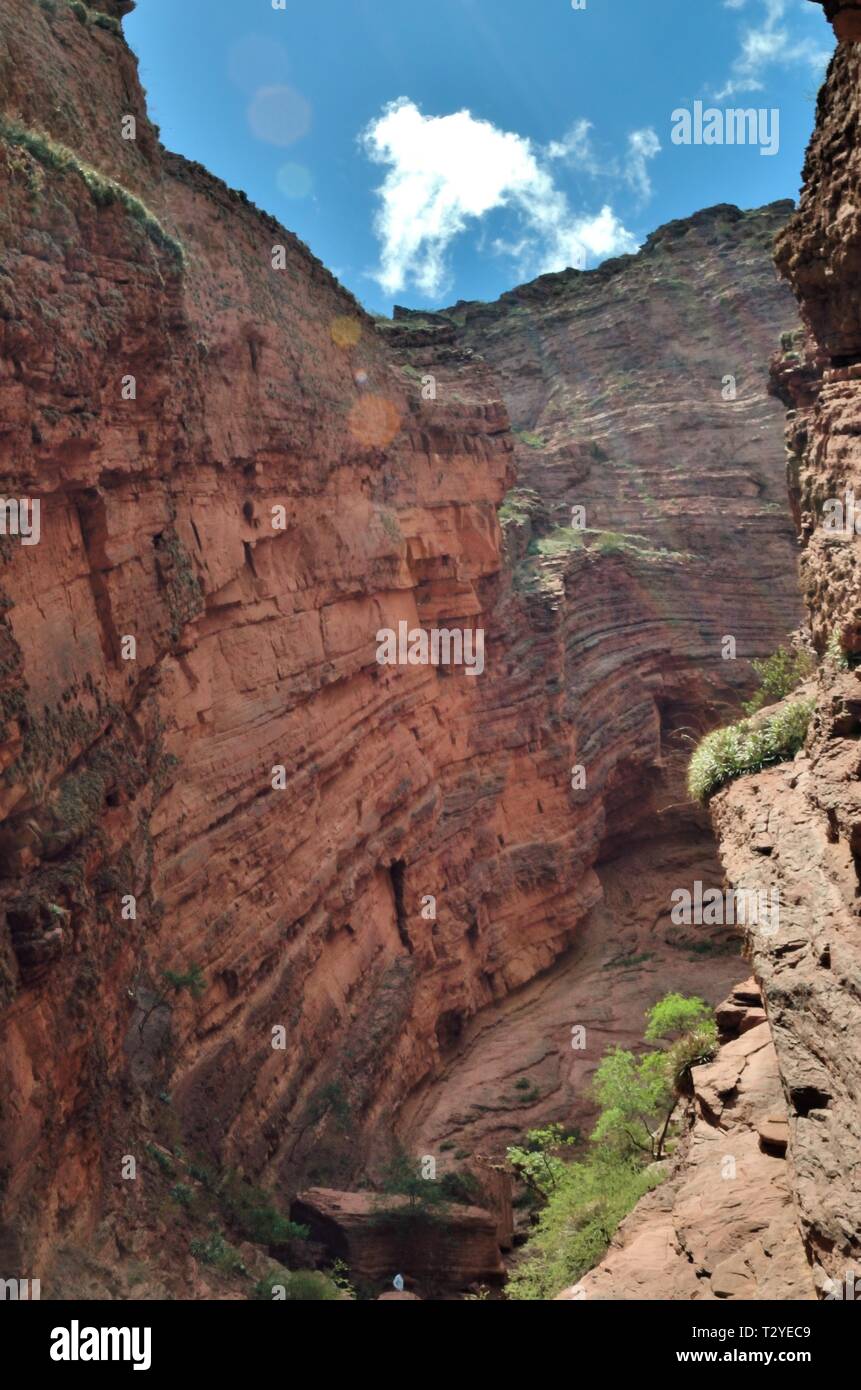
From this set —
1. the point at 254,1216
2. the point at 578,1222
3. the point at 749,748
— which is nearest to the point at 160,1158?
the point at 254,1216

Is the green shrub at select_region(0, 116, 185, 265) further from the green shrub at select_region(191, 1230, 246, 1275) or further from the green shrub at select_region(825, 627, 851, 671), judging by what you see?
the green shrub at select_region(191, 1230, 246, 1275)

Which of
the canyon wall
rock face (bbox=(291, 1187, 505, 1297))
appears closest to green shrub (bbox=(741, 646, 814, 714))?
the canyon wall

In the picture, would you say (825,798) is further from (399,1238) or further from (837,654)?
(399,1238)

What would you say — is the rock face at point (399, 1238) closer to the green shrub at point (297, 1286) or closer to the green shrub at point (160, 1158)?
the green shrub at point (297, 1286)

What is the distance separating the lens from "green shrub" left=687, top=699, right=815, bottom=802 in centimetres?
1359

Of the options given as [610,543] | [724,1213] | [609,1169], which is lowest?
[609,1169]

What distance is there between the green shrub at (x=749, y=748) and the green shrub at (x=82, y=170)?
33.9 ft

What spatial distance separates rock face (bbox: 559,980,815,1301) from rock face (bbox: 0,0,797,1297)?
502 centimetres

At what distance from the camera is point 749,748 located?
1405 cm

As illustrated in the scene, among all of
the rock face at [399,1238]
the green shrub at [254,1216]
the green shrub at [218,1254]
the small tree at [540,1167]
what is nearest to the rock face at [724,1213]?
the green shrub at [218,1254]

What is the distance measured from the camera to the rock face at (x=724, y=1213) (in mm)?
7379

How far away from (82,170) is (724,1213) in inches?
511

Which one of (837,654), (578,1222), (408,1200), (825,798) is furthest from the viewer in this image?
(408,1200)

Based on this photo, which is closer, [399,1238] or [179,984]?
[179,984]
